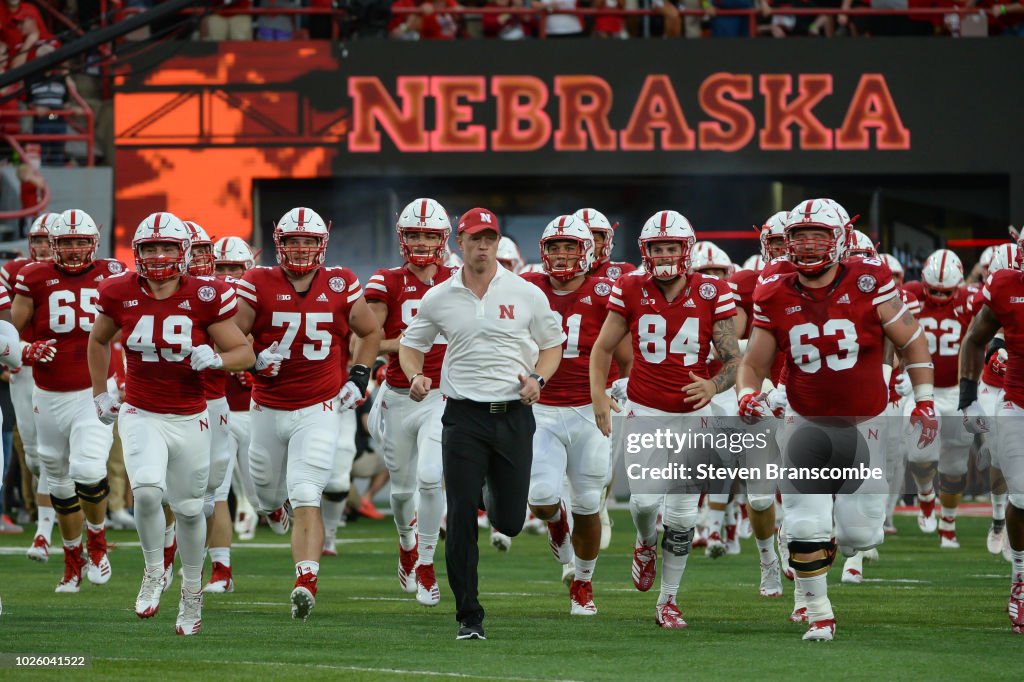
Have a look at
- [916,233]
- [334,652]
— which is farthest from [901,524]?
[334,652]

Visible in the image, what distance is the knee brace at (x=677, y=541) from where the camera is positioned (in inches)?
369

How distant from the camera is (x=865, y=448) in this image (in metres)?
8.62

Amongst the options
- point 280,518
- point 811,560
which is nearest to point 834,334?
point 811,560

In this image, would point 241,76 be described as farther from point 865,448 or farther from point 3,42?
point 865,448

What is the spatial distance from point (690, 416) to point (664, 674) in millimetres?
2805

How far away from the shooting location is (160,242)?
29.2ft

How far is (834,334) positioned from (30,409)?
6.38 m

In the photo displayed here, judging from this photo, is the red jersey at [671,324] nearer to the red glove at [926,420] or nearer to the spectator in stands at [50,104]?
the red glove at [926,420]

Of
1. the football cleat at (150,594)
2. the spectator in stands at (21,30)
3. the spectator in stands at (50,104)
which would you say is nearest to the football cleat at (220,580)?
the football cleat at (150,594)

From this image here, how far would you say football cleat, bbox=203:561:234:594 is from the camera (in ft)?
36.2

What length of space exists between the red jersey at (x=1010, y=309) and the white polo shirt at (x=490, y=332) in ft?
7.96

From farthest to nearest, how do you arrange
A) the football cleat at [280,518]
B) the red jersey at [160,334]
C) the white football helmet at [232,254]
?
the white football helmet at [232,254] < the football cleat at [280,518] < the red jersey at [160,334]

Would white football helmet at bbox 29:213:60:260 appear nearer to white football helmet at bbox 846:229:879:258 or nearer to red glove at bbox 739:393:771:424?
white football helmet at bbox 846:229:879:258

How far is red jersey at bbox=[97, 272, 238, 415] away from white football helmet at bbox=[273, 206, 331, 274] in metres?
0.67
